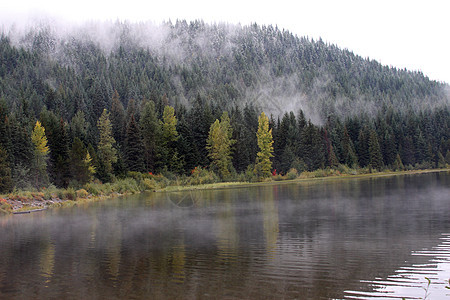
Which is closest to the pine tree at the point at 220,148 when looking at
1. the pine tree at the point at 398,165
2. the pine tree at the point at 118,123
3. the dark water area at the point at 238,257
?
the pine tree at the point at 118,123

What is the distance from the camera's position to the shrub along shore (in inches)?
1940

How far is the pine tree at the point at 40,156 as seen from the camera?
212ft

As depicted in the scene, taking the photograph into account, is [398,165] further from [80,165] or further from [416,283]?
[416,283]

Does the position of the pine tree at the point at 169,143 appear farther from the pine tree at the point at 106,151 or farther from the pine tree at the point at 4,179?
the pine tree at the point at 4,179

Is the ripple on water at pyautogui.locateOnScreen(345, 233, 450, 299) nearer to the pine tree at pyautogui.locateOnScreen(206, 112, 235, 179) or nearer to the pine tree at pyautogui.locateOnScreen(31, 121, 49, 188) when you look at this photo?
the pine tree at pyautogui.locateOnScreen(31, 121, 49, 188)

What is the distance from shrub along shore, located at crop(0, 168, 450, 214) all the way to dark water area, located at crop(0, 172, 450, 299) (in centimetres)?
1815

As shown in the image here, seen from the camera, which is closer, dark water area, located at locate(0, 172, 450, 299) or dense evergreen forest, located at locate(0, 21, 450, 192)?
dark water area, located at locate(0, 172, 450, 299)

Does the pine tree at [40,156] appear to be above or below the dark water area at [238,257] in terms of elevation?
above

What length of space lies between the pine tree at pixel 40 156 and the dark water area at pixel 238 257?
34.5m

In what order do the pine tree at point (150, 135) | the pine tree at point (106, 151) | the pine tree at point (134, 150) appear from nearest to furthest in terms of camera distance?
1. the pine tree at point (106, 151)
2. the pine tree at point (134, 150)
3. the pine tree at point (150, 135)

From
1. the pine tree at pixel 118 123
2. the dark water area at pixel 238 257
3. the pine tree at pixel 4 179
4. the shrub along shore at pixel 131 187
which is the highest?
the pine tree at pixel 118 123

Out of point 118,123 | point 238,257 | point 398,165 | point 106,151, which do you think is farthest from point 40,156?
point 398,165

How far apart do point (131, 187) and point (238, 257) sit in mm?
58257

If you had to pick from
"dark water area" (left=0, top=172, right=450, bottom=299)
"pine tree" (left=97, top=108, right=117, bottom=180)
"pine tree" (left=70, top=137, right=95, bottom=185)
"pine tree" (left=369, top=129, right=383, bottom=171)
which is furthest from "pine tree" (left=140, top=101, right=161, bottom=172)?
"pine tree" (left=369, top=129, right=383, bottom=171)
